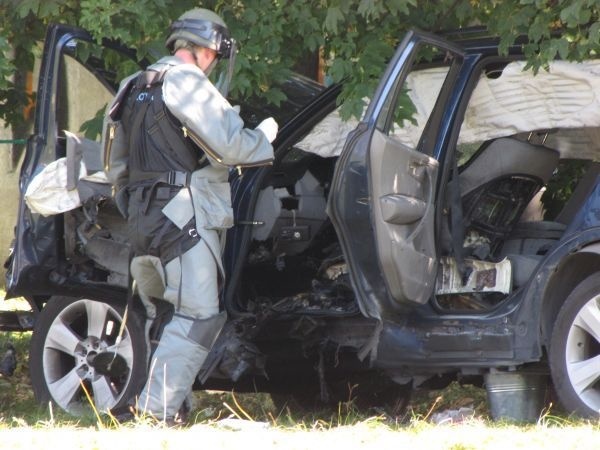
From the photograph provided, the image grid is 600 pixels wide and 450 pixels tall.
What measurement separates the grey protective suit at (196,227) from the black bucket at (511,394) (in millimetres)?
1277

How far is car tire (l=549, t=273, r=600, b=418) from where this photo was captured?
5.79 meters

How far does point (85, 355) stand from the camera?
698 cm

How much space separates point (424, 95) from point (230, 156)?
126 cm

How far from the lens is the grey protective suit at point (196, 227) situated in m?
5.93

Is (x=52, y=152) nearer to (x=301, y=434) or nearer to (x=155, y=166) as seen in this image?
(x=155, y=166)

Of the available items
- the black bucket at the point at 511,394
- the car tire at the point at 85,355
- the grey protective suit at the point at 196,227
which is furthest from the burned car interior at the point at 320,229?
the grey protective suit at the point at 196,227

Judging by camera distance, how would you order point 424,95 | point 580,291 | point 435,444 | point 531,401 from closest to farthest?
point 435,444
point 580,291
point 531,401
point 424,95

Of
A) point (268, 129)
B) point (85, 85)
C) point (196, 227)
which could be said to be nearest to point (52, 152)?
point (85, 85)

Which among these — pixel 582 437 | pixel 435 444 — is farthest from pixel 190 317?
pixel 582 437

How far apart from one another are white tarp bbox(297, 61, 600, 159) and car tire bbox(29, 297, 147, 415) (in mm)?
1556

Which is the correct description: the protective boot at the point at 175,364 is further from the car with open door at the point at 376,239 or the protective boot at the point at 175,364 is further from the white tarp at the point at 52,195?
the white tarp at the point at 52,195

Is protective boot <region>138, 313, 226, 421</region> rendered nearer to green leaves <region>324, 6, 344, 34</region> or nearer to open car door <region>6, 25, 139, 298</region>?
open car door <region>6, 25, 139, 298</region>

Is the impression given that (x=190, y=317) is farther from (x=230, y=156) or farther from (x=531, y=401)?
(x=531, y=401)

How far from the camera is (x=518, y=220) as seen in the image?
707 cm
